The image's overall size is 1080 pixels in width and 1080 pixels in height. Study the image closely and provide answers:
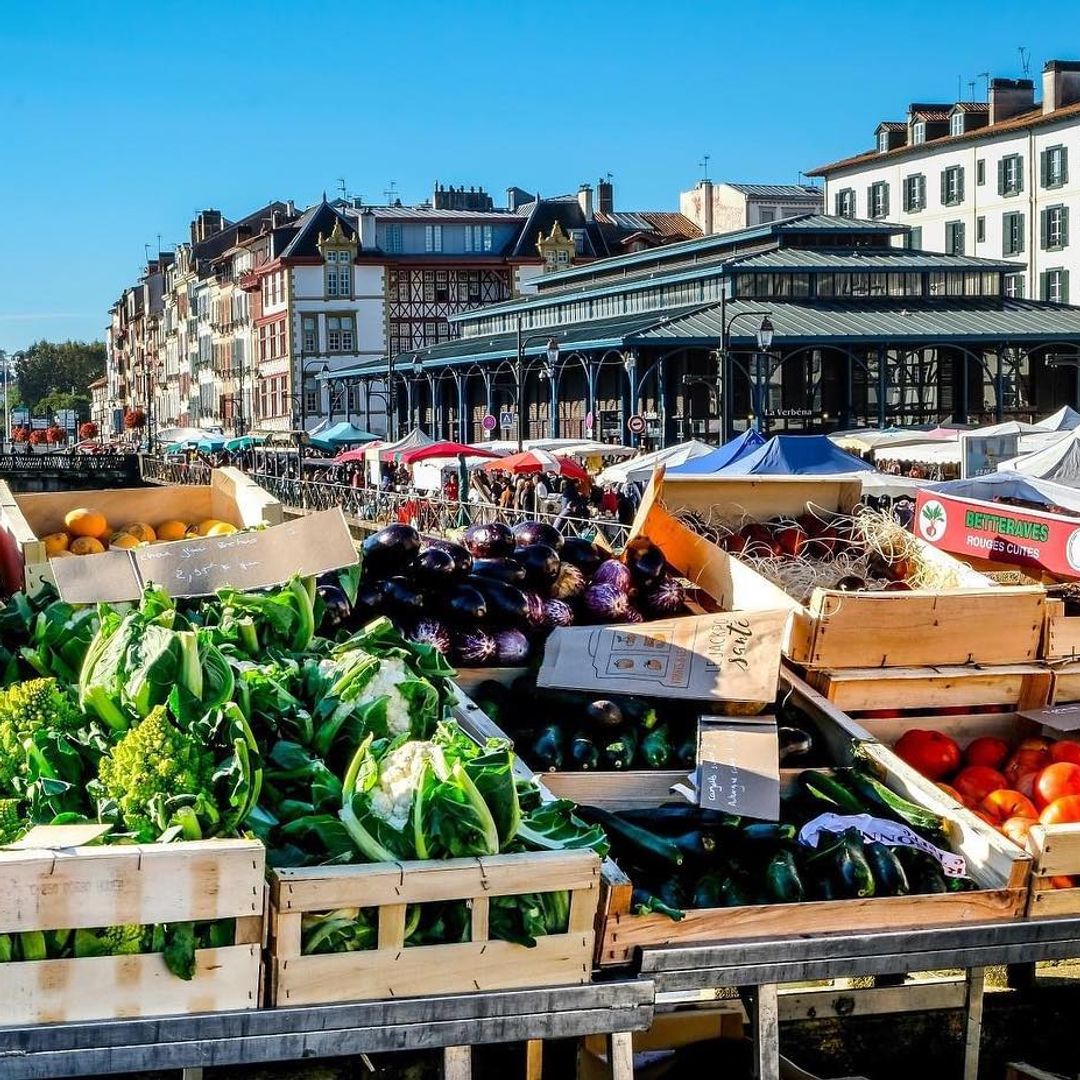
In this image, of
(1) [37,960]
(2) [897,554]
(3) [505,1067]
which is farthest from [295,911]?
(2) [897,554]

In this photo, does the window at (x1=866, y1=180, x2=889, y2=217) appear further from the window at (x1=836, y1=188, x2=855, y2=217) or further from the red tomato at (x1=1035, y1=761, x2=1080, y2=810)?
the red tomato at (x1=1035, y1=761, x2=1080, y2=810)

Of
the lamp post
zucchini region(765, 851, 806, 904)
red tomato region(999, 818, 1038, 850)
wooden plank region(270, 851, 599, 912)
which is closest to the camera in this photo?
wooden plank region(270, 851, 599, 912)

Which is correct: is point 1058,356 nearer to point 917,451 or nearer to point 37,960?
point 917,451

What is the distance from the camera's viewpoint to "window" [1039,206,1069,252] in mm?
59094

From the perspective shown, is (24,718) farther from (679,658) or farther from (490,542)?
(490,542)

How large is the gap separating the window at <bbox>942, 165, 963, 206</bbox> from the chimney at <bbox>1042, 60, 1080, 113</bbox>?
5500 mm

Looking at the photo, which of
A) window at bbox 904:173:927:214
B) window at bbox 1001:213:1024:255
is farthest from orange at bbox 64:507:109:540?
window at bbox 904:173:927:214

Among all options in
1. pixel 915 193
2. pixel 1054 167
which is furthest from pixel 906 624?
pixel 915 193

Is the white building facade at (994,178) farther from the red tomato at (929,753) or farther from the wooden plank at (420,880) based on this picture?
the wooden plank at (420,880)

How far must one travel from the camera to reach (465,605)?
251 inches

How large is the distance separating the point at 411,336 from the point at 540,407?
2114cm

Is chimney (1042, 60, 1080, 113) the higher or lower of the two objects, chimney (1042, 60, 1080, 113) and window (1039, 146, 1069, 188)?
the higher

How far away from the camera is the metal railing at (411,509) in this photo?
1817cm

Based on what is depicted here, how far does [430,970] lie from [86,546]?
4.54 m
